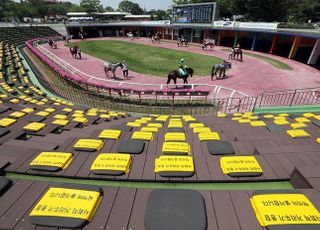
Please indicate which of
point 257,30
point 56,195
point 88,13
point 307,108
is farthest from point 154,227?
point 88,13

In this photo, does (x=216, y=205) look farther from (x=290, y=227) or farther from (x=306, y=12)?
(x=306, y=12)

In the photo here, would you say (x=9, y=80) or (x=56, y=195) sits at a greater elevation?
(x=56, y=195)

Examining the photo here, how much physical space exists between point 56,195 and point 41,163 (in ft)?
4.33

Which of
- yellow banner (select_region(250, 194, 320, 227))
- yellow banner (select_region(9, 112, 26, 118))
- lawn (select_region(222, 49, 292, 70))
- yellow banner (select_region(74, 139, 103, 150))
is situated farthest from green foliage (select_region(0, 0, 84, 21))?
yellow banner (select_region(250, 194, 320, 227))

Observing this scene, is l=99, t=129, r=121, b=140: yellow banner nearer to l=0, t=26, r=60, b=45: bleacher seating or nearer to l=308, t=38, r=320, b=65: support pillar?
l=308, t=38, r=320, b=65: support pillar

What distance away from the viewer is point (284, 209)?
2582 mm

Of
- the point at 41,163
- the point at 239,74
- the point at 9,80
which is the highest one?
the point at 41,163

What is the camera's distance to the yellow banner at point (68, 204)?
8.50 feet

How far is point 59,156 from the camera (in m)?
4.05

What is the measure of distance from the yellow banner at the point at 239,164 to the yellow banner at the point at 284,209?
2.54ft

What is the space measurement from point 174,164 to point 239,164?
1.31 meters

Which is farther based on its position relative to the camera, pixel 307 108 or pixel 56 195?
pixel 307 108

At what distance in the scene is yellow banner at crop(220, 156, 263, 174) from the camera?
3.60 metres

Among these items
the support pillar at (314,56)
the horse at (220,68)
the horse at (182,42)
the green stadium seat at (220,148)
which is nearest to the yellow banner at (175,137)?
the green stadium seat at (220,148)
